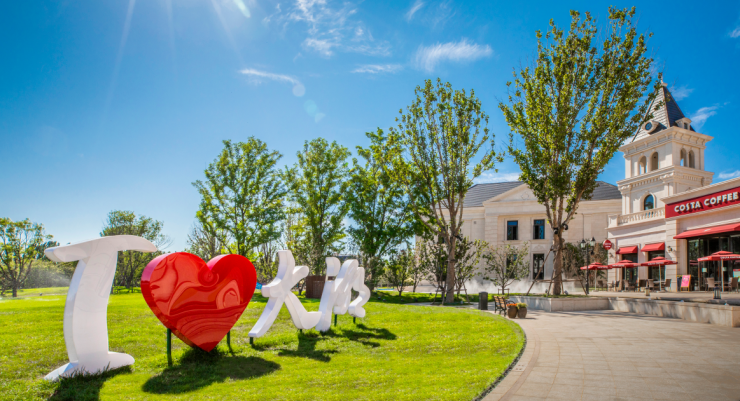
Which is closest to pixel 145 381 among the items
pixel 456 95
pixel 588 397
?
pixel 588 397

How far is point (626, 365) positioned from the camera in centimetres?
775

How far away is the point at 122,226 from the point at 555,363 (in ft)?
166

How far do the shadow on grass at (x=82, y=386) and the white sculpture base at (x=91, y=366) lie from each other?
7cm

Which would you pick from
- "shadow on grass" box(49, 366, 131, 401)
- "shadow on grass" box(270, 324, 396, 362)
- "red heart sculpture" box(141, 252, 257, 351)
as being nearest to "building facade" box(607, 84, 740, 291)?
"shadow on grass" box(270, 324, 396, 362)

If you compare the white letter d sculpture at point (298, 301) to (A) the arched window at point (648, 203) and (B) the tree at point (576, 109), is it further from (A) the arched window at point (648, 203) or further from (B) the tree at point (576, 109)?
(A) the arched window at point (648, 203)

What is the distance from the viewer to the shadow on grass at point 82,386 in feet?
20.8

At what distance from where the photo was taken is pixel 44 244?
45.3 m

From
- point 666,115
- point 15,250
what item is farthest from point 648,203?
point 15,250

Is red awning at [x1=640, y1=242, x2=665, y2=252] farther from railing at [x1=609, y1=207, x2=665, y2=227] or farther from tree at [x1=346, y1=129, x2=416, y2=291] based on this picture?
tree at [x1=346, y1=129, x2=416, y2=291]

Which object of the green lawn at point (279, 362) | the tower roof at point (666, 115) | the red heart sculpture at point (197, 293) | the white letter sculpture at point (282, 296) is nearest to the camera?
the green lawn at point (279, 362)

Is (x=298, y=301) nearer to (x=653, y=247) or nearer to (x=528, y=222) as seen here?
(x=653, y=247)

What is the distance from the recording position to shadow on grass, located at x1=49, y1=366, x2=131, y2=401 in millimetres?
6332

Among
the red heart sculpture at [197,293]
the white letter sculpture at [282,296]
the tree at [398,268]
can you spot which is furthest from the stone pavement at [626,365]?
the tree at [398,268]

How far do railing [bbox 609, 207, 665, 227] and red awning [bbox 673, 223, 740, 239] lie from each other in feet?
9.61
